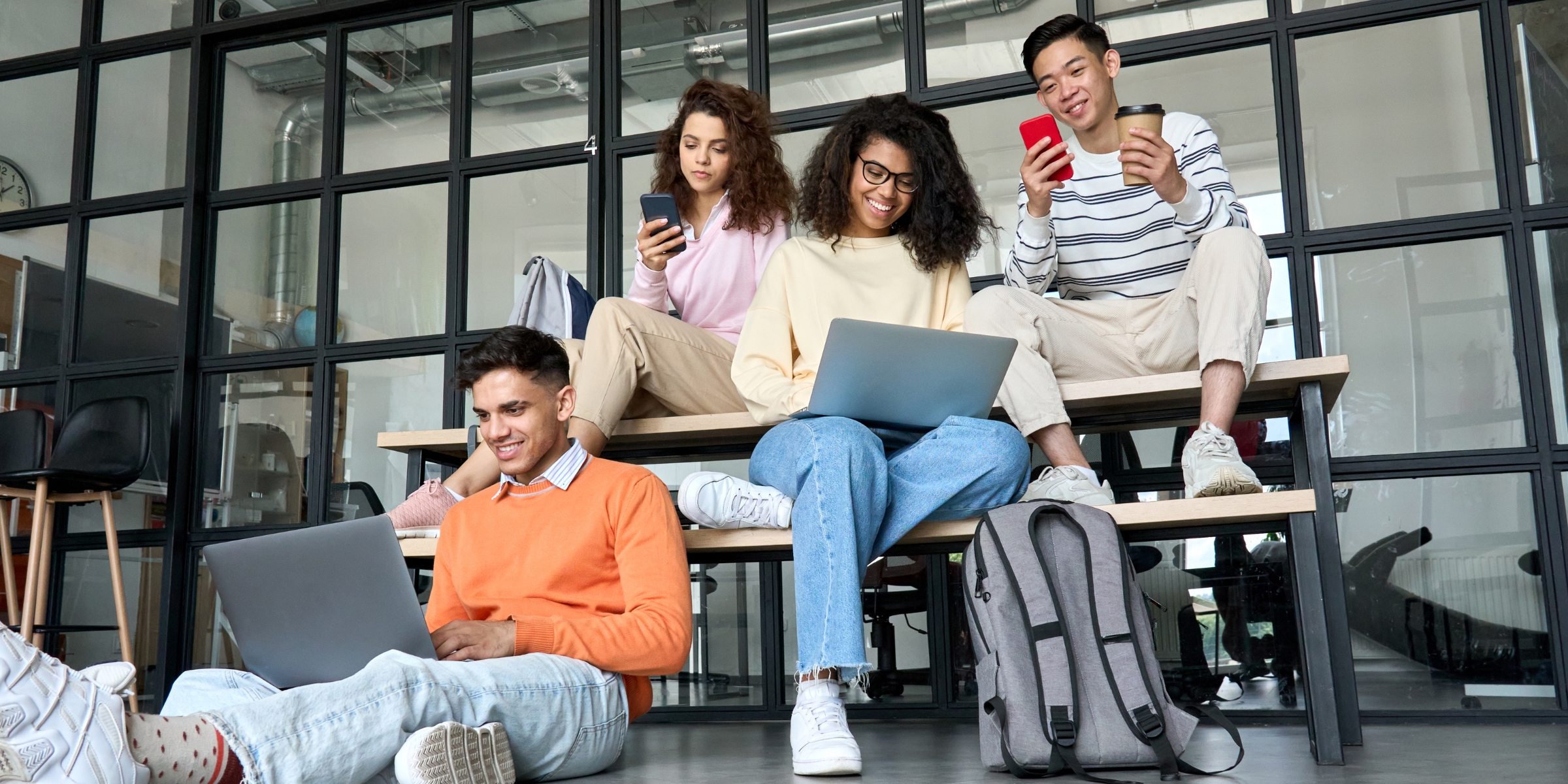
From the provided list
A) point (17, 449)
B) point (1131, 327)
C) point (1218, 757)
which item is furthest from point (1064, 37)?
point (17, 449)

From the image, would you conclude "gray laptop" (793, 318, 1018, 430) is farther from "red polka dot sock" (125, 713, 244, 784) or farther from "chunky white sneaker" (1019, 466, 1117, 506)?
"red polka dot sock" (125, 713, 244, 784)

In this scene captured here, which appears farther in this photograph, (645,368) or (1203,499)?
(645,368)

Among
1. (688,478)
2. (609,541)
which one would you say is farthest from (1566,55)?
(609,541)

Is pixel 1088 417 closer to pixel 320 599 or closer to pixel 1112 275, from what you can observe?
pixel 1112 275

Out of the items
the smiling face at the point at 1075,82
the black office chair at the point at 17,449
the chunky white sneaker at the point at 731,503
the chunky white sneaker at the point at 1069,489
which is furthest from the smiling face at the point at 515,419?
the black office chair at the point at 17,449

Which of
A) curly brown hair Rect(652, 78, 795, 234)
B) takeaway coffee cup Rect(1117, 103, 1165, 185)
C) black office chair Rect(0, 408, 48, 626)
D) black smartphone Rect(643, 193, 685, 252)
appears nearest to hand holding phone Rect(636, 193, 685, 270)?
black smartphone Rect(643, 193, 685, 252)

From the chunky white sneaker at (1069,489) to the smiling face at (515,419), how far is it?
0.79 metres

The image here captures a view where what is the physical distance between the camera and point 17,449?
11.0ft

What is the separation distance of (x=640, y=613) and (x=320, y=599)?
42 centimetres

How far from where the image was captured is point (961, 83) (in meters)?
2.97

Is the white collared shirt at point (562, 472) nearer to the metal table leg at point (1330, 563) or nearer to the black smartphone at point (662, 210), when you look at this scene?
the black smartphone at point (662, 210)

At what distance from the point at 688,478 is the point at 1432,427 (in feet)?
5.33

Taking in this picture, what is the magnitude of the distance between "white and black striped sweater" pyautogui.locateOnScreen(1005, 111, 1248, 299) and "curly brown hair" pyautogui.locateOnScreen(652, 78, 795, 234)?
1.92 feet

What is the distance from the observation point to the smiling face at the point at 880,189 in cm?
233
